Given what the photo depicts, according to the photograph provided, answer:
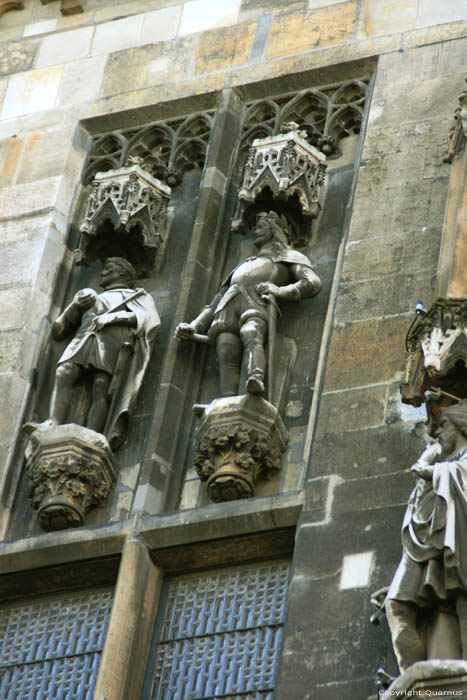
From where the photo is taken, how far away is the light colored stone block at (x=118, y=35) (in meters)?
17.8

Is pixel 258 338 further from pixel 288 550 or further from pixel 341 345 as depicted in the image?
pixel 288 550

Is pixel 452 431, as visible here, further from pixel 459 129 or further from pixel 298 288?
pixel 459 129

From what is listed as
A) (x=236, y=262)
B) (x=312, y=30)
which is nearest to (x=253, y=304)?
(x=236, y=262)

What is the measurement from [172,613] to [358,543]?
158 cm

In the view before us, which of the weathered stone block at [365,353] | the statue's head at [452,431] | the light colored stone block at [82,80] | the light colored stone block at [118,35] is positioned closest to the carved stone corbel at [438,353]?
the statue's head at [452,431]

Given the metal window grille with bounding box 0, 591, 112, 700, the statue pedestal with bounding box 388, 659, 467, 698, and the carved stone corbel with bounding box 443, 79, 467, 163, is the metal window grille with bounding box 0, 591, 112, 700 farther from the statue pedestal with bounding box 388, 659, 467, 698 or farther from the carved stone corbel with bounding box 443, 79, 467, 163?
the carved stone corbel with bounding box 443, 79, 467, 163

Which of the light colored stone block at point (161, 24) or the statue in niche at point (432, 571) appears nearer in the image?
the statue in niche at point (432, 571)

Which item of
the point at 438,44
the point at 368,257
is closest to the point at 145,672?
the point at 368,257

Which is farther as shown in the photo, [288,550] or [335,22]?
[335,22]

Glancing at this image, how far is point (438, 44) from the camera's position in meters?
16.2

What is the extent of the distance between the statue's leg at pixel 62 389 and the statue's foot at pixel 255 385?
5.12 ft

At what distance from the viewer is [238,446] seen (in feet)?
46.9

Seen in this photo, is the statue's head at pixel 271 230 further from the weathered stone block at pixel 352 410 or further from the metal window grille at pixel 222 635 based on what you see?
the metal window grille at pixel 222 635

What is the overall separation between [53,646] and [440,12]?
→ 6.12 m
